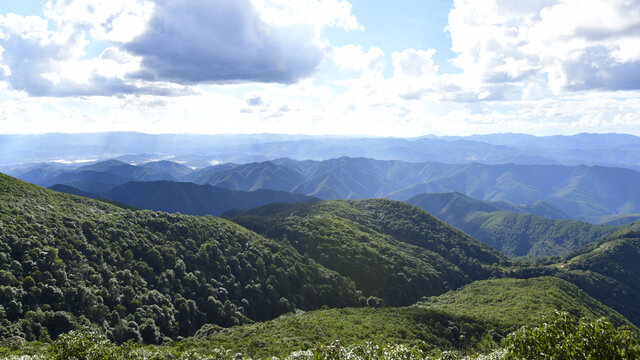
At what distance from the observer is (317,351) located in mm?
27984

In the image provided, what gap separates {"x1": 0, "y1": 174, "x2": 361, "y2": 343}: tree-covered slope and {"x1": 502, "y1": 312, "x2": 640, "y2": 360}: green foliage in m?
68.5

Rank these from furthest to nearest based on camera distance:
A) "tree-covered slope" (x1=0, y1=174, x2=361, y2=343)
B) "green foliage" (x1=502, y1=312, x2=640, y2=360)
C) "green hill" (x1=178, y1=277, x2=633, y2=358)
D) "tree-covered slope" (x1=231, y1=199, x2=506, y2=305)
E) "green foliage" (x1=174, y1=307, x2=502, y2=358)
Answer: "tree-covered slope" (x1=231, y1=199, x2=506, y2=305) → "green hill" (x1=178, y1=277, x2=633, y2=358) → "green foliage" (x1=174, y1=307, x2=502, y2=358) → "tree-covered slope" (x1=0, y1=174, x2=361, y2=343) → "green foliage" (x1=502, y1=312, x2=640, y2=360)

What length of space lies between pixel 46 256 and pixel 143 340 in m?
26.5

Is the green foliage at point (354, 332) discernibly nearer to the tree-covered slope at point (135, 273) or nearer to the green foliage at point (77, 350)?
the tree-covered slope at point (135, 273)

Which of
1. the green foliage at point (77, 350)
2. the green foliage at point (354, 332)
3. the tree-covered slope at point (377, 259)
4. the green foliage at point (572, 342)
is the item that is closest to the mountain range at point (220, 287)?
the green foliage at point (354, 332)

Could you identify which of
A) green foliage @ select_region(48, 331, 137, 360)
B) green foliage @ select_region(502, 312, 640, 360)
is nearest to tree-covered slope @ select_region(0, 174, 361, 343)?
green foliage @ select_region(48, 331, 137, 360)

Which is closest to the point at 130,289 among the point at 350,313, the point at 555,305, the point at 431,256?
the point at 350,313

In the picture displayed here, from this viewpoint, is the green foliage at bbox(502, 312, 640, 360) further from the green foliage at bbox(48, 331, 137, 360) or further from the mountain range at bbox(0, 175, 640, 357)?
the mountain range at bbox(0, 175, 640, 357)

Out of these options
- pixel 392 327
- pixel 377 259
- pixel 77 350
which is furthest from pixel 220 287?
pixel 377 259

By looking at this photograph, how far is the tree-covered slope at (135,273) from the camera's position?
61.1 m

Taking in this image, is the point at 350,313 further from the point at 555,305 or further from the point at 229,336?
the point at 555,305

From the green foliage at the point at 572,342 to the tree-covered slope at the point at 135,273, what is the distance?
6850 cm

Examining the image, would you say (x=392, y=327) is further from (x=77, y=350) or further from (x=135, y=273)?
(x=77, y=350)

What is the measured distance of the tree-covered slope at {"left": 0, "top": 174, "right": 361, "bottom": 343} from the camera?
6109 cm
